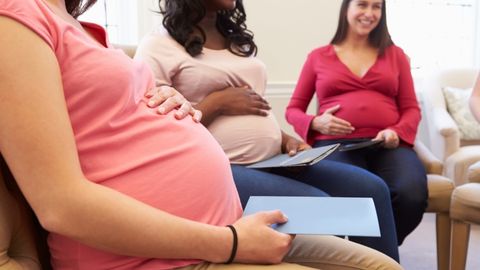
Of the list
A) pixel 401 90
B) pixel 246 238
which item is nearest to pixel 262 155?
pixel 246 238

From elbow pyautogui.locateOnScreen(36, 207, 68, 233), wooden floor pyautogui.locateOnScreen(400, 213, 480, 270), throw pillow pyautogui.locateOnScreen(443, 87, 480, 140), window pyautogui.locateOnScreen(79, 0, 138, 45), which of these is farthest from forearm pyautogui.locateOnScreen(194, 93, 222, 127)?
throw pillow pyautogui.locateOnScreen(443, 87, 480, 140)

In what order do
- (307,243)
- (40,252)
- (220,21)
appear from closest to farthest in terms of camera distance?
1. (40,252)
2. (307,243)
3. (220,21)

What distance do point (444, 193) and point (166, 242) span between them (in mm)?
1372

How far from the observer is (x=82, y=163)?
28.7 inches

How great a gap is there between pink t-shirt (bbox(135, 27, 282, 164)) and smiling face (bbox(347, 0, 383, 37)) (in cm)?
86

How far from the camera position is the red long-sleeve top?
199 cm

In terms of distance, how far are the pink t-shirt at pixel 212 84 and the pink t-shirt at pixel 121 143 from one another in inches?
22.0

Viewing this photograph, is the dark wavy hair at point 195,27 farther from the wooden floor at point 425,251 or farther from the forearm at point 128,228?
the wooden floor at point 425,251

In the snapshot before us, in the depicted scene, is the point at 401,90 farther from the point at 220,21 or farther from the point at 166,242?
the point at 166,242

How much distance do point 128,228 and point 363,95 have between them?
1515 millimetres

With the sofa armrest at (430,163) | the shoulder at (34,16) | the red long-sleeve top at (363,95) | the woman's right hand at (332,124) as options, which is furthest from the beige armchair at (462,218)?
the shoulder at (34,16)

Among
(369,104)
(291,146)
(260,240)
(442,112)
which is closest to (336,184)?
(291,146)

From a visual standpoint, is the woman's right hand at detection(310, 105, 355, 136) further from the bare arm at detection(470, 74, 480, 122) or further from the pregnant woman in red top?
the bare arm at detection(470, 74, 480, 122)

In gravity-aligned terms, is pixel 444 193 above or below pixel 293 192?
below
